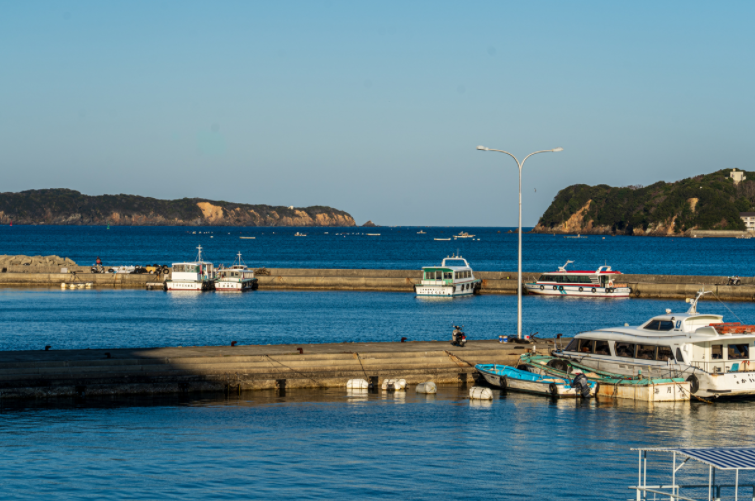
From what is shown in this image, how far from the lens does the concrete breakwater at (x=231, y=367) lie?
103 feet

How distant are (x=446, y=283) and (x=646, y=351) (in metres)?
50.6

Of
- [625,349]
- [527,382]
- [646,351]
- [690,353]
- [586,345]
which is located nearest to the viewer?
[690,353]

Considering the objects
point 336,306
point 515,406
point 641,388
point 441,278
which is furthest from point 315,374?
point 441,278

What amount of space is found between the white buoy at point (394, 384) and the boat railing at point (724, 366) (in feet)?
40.2

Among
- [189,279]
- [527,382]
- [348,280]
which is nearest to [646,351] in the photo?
[527,382]

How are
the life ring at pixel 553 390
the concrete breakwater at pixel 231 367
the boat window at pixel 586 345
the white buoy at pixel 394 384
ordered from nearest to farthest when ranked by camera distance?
1. the concrete breakwater at pixel 231 367
2. the life ring at pixel 553 390
3. the white buoy at pixel 394 384
4. the boat window at pixel 586 345

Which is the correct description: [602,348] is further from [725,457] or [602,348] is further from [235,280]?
[235,280]

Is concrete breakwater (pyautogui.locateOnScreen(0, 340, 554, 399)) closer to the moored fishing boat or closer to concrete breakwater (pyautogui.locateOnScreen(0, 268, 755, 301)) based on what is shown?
the moored fishing boat

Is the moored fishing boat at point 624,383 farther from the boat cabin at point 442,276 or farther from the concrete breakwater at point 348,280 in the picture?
the concrete breakwater at point 348,280

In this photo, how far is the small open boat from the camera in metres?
33.8

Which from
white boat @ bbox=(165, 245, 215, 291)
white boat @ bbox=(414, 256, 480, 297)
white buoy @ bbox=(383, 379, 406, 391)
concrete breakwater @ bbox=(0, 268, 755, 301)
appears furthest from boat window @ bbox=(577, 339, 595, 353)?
white boat @ bbox=(165, 245, 215, 291)

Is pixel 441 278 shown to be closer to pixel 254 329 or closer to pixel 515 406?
pixel 254 329

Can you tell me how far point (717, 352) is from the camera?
33531 millimetres

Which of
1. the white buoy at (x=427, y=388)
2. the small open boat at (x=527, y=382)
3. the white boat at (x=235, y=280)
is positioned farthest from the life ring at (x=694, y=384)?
the white boat at (x=235, y=280)
